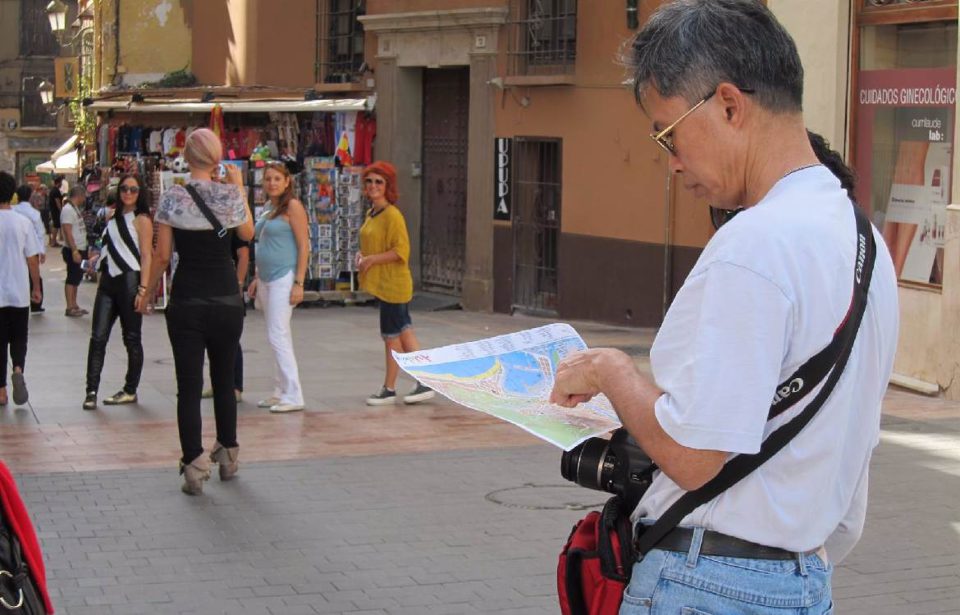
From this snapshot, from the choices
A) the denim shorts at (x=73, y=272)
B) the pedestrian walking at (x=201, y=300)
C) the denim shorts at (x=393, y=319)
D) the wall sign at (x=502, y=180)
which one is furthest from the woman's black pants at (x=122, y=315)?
the wall sign at (x=502, y=180)

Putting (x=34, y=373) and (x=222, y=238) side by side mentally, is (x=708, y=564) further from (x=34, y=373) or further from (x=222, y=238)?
(x=34, y=373)

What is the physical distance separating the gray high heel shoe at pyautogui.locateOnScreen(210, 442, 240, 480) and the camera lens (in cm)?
583

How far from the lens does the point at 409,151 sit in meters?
22.1

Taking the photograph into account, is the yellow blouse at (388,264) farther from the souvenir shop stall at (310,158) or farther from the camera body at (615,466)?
the camera body at (615,466)

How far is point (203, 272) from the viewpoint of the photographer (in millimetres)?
8094

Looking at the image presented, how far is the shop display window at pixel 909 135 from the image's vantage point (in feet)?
39.3

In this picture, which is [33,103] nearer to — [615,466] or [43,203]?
[43,203]

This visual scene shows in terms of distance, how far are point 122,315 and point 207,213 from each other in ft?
12.4

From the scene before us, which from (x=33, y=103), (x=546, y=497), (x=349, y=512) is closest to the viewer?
(x=349, y=512)

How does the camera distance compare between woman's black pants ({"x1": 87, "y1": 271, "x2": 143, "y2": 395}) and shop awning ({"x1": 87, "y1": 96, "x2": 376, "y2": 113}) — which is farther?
shop awning ({"x1": 87, "y1": 96, "x2": 376, "y2": 113})

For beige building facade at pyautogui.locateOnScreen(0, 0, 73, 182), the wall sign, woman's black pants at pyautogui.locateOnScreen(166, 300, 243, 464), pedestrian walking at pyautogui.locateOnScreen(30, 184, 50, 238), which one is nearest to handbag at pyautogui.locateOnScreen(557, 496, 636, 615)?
woman's black pants at pyautogui.locateOnScreen(166, 300, 243, 464)

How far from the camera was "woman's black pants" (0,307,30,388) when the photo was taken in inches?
456

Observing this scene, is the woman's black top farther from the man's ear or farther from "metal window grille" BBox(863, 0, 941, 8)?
"metal window grille" BBox(863, 0, 941, 8)

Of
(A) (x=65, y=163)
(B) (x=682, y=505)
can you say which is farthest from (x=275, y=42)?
(B) (x=682, y=505)
